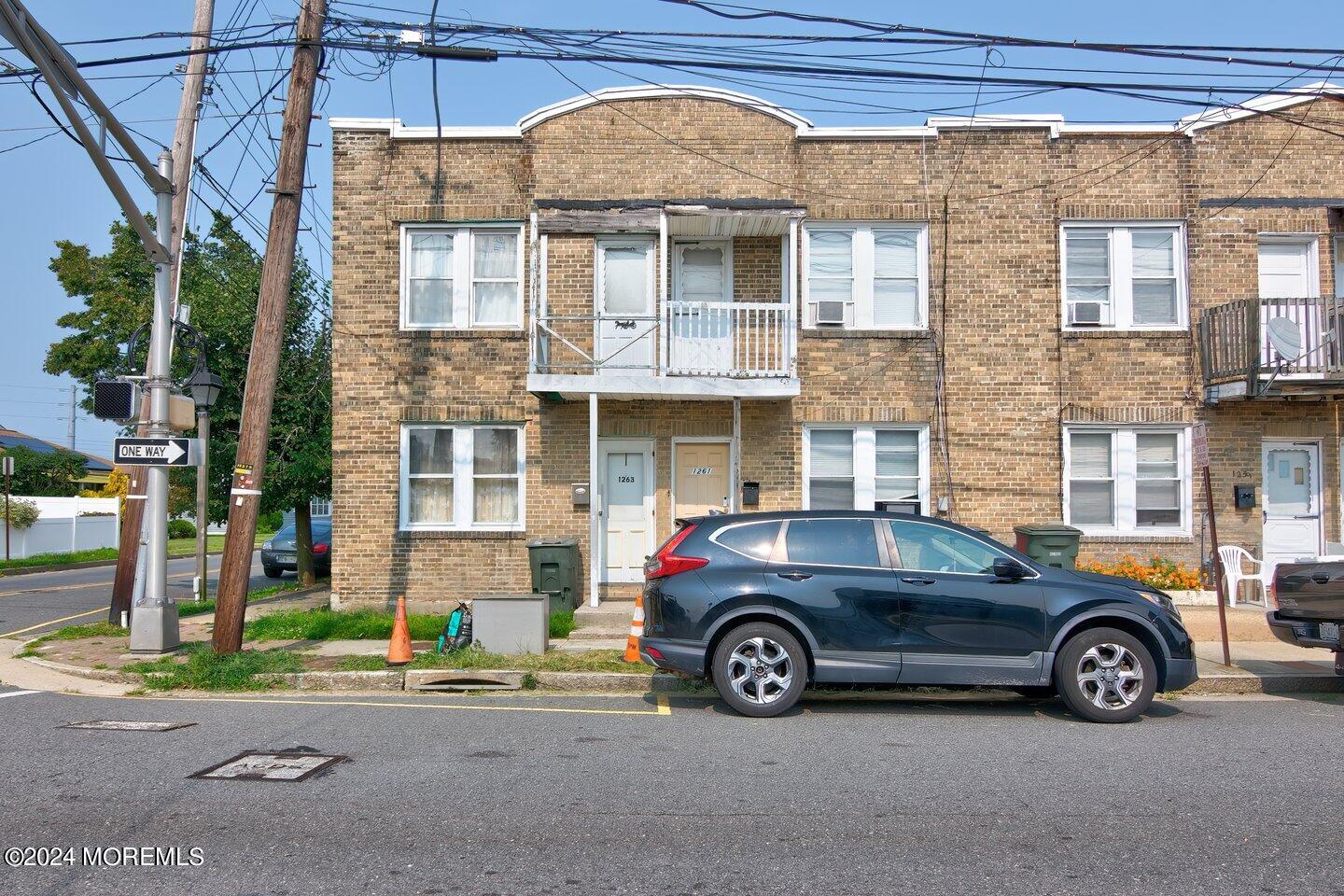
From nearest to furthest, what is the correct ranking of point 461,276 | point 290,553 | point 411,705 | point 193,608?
point 411,705 < point 461,276 < point 193,608 < point 290,553

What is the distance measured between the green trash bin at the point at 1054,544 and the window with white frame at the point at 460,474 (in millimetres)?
7107

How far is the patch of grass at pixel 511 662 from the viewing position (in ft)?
32.2

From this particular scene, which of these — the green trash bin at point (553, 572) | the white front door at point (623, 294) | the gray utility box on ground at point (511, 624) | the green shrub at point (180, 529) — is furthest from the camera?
the green shrub at point (180, 529)

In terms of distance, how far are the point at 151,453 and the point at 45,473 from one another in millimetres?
36416

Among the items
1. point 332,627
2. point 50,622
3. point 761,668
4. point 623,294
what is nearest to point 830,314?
point 623,294

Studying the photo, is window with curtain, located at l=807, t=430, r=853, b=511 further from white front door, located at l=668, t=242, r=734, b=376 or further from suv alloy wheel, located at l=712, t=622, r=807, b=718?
suv alloy wheel, located at l=712, t=622, r=807, b=718

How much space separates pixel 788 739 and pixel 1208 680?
4.73 meters

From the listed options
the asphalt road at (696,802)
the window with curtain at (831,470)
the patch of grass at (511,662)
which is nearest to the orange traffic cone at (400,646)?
the patch of grass at (511,662)

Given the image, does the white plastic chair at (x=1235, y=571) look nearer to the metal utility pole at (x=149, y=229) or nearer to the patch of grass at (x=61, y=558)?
the metal utility pole at (x=149, y=229)

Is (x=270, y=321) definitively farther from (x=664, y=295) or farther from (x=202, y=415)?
(x=202, y=415)

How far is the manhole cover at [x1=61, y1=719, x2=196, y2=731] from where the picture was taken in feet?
25.4

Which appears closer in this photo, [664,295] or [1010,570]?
[1010,570]

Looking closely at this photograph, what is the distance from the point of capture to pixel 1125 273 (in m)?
14.3

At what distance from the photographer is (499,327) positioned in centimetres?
1444
